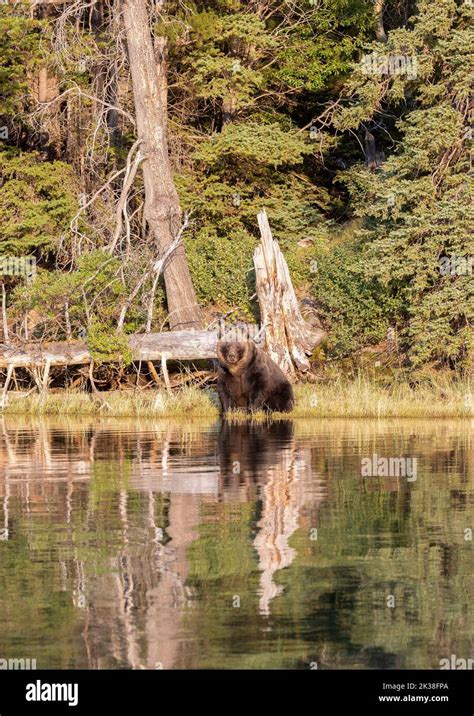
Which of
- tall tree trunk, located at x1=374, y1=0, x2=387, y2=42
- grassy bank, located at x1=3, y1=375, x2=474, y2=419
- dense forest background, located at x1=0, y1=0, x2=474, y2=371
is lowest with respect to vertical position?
grassy bank, located at x1=3, y1=375, x2=474, y2=419

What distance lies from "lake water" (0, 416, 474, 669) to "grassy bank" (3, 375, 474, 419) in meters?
6.67

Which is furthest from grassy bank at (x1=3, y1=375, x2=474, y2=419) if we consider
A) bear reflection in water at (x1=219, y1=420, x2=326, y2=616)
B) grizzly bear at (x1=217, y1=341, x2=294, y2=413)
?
bear reflection in water at (x1=219, y1=420, x2=326, y2=616)

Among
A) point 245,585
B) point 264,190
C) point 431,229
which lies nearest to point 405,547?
point 245,585

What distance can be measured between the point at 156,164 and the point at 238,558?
76.3ft

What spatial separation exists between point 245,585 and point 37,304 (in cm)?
2018

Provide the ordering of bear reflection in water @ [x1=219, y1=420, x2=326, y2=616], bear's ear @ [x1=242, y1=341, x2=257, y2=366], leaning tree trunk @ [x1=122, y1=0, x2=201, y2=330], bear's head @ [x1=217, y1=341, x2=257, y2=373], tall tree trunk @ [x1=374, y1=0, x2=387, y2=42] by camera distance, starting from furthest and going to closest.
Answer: tall tree trunk @ [x1=374, y1=0, x2=387, y2=42] → leaning tree trunk @ [x1=122, y1=0, x2=201, y2=330] → bear's ear @ [x1=242, y1=341, x2=257, y2=366] → bear's head @ [x1=217, y1=341, x2=257, y2=373] → bear reflection in water @ [x1=219, y1=420, x2=326, y2=616]

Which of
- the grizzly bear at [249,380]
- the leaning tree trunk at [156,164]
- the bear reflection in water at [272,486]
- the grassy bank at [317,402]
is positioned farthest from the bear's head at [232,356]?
the leaning tree trunk at [156,164]

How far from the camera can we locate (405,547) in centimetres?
1120

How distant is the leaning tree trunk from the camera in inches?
1267

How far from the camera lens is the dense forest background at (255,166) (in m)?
29.3

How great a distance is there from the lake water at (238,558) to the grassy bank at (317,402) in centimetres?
667

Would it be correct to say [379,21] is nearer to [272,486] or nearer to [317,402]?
[317,402]

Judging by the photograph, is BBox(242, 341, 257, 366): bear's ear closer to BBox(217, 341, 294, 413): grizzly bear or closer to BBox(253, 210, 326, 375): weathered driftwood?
BBox(217, 341, 294, 413): grizzly bear

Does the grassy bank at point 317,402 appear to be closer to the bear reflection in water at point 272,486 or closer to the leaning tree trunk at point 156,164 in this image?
the bear reflection in water at point 272,486
